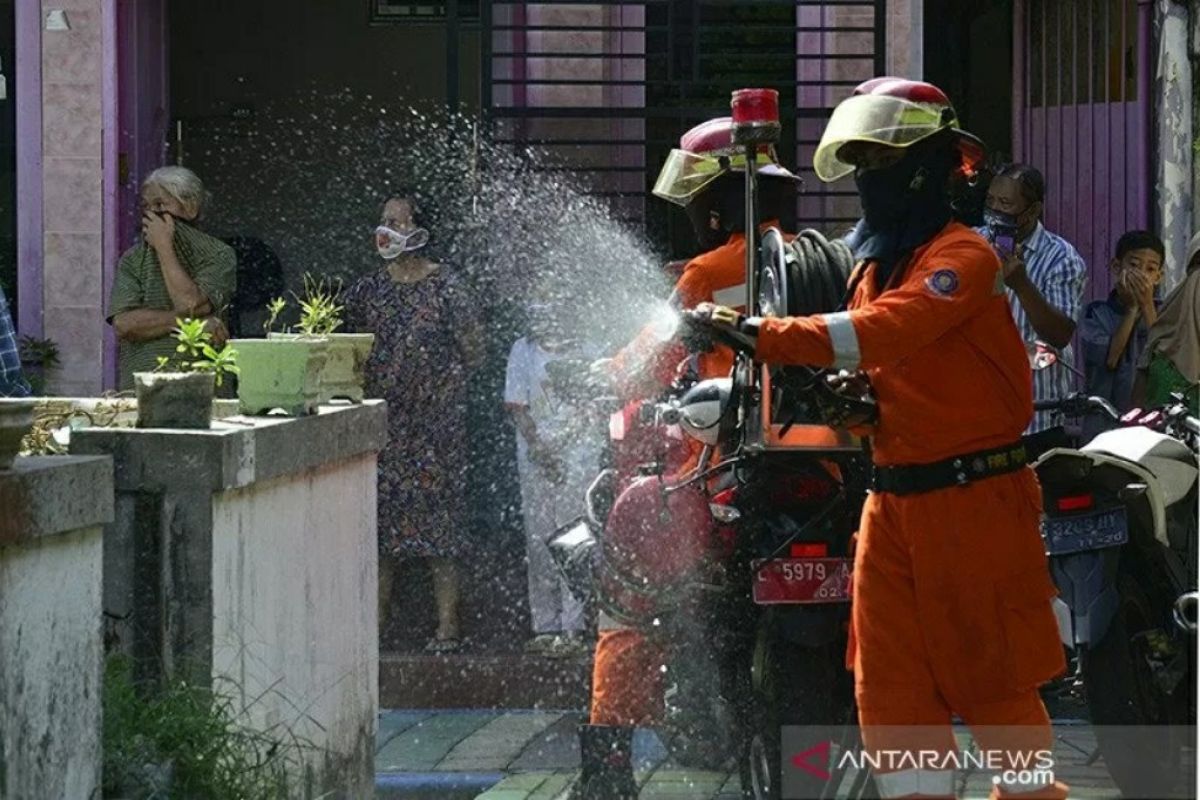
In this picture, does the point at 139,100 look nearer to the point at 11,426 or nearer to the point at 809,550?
the point at 809,550

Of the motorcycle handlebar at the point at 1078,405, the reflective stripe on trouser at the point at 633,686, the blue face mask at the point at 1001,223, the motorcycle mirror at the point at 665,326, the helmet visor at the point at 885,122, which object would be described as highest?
the helmet visor at the point at 885,122

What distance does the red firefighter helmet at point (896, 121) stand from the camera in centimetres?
629

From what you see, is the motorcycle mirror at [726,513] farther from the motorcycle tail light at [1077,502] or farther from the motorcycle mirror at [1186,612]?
the motorcycle mirror at [1186,612]

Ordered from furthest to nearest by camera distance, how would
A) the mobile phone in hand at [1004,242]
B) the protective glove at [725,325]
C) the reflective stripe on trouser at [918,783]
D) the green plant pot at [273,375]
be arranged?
1. the mobile phone in hand at [1004,242]
2. the green plant pot at [273,375]
3. the protective glove at [725,325]
4. the reflective stripe on trouser at [918,783]

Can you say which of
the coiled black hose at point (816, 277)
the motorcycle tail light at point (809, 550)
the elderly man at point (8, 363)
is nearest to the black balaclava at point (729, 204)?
the coiled black hose at point (816, 277)

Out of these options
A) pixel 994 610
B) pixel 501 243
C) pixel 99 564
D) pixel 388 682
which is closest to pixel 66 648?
pixel 99 564

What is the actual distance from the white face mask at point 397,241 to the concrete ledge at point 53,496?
450 cm

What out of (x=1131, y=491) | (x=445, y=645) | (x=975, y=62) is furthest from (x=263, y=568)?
(x=975, y=62)

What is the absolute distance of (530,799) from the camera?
323 inches

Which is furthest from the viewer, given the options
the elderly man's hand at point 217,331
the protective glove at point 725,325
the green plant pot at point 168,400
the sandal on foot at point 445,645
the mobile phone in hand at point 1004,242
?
the sandal on foot at point 445,645

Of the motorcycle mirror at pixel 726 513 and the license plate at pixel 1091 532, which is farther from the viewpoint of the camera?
the license plate at pixel 1091 532

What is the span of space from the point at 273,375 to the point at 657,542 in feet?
3.71

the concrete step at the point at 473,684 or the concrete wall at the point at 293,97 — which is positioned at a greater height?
the concrete wall at the point at 293,97

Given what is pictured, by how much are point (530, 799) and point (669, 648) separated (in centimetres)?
91
